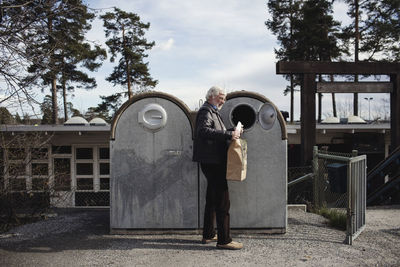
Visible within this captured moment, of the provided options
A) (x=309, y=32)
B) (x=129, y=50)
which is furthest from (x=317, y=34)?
(x=129, y=50)

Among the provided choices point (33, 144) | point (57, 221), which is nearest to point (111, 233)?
point (57, 221)

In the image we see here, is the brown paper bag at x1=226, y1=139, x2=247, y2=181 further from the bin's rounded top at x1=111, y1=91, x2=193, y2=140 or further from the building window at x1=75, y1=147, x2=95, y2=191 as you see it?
the building window at x1=75, y1=147, x2=95, y2=191

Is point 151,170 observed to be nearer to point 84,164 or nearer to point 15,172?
point 15,172

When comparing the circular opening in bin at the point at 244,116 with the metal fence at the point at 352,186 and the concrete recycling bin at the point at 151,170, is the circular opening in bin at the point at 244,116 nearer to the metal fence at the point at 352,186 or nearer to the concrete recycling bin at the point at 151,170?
the concrete recycling bin at the point at 151,170

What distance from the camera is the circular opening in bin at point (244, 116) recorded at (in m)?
5.00

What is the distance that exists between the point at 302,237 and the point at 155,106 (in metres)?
2.55

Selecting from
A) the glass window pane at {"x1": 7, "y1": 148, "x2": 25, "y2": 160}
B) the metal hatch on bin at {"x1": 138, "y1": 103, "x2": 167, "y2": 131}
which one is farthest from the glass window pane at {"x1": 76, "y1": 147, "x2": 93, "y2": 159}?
the metal hatch on bin at {"x1": 138, "y1": 103, "x2": 167, "y2": 131}

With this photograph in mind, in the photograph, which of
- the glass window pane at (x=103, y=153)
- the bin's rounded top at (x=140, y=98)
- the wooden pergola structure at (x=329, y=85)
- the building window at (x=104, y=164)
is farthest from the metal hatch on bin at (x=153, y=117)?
the glass window pane at (x=103, y=153)

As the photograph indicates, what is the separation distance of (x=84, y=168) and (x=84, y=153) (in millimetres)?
740

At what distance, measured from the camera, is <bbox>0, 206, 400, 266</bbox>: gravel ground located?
3928mm

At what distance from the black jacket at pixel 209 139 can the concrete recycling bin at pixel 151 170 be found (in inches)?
29.0

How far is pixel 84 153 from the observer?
17938mm

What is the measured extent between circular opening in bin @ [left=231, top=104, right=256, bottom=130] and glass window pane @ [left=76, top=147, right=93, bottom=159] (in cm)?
1411

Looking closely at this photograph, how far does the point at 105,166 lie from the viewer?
58.8 feet
